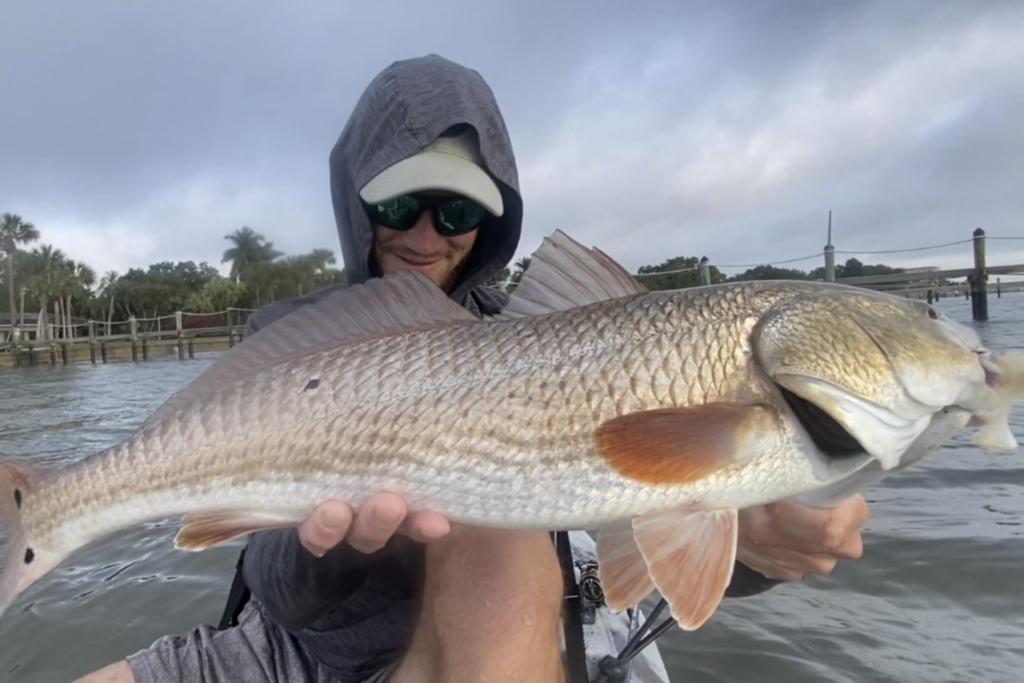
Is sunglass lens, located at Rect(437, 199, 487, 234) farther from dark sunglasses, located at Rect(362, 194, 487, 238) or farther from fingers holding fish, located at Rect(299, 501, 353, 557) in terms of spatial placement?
fingers holding fish, located at Rect(299, 501, 353, 557)

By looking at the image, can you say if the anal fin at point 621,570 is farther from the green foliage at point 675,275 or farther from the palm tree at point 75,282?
the palm tree at point 75,282

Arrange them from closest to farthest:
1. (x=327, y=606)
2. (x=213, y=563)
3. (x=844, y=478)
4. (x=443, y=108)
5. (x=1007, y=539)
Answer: (x=844, y=478), (x=327, y=606), (x=443, y=108), (x=1007, y=539), (x=213, y=563)

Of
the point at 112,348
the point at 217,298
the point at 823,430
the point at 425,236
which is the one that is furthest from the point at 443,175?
the point at 217,298

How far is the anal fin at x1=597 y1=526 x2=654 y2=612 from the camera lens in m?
1.86

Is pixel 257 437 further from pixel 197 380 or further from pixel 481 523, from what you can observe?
pixel 481 523

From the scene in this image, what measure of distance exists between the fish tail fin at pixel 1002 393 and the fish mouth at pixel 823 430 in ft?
1.10

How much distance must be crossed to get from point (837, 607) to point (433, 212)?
10.3 ft

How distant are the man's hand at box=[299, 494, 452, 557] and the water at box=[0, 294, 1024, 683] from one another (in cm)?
233

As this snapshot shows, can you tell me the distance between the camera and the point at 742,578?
2459 mm

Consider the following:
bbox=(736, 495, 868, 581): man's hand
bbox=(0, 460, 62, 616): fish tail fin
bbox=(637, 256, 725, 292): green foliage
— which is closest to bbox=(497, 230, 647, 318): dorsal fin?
bbox=(736, 495, 868, 581): man's hand

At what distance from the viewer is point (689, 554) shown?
1.80 metres

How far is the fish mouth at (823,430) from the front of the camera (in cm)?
178

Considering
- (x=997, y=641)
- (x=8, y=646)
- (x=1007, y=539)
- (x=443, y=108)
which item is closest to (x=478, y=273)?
(x=443, y=108)

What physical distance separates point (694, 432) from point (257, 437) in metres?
1.13
